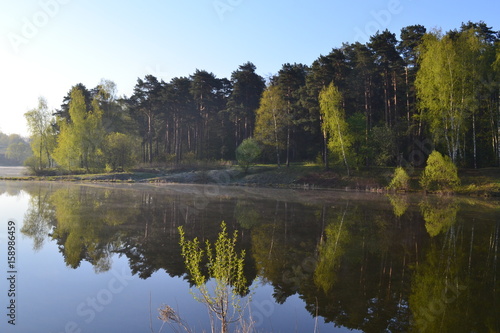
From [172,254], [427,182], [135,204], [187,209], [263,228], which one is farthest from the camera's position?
[427,182]

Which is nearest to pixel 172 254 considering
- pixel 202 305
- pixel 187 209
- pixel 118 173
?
pixel 202 305

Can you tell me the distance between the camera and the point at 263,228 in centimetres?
1644

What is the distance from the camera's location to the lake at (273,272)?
22.9 feet

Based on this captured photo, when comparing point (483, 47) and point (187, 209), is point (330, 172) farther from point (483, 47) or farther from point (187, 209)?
point (187, 209)

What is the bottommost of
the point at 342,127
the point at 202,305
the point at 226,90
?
the point at 202,305

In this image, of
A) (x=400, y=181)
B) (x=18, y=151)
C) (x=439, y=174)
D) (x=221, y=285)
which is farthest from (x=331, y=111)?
(x=18, y=151)

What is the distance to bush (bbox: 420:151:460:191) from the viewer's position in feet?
110

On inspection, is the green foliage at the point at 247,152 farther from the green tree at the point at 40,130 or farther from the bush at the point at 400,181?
the green tree at the point at 40,130

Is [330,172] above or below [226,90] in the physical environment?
below

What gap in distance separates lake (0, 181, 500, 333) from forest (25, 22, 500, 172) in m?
21.7

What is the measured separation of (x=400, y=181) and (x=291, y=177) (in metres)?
13.2

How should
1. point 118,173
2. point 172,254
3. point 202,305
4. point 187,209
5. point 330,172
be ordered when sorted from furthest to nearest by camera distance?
point 118,173, point 330,172, point 187,209, point 172,254, point 202,305

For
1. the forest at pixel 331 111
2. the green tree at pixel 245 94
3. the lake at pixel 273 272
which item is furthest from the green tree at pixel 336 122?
the lake at pixel 273 272

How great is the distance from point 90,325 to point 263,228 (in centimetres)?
1042
